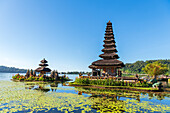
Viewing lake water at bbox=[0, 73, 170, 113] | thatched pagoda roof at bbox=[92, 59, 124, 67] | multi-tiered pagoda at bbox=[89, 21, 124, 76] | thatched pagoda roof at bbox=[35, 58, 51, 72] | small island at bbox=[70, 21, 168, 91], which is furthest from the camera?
thatched pagoda roof at bbox=[35, 58, 51, 72]

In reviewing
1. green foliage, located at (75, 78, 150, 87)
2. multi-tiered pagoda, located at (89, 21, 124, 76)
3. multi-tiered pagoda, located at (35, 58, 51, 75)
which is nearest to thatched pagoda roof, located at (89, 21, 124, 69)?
multi-tiered pagoda, located at (89, 21, 124, 76)

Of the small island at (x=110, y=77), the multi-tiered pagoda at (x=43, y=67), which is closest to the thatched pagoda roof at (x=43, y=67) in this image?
the multi-tiered pagoda at (x=43, y=67)

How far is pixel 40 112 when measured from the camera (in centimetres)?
1030

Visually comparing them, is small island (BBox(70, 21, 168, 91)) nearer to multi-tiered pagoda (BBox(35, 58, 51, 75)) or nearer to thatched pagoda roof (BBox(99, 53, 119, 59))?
thatched pagoda roof (BBox(99, 53, 119, 59))

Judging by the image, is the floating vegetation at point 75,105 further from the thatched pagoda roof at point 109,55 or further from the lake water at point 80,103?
the thatched pagoda roof at point 109,55

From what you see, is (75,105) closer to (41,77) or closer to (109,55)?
(109,55)

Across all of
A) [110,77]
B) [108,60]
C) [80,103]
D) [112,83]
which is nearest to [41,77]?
[108,60]

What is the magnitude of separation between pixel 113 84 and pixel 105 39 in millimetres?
18335

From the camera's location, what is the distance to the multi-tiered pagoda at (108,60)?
114 ft

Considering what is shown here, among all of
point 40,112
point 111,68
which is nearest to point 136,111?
point 40,112

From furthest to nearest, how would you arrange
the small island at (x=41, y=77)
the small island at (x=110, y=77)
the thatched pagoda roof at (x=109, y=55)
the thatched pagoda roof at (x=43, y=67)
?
the thatched pagoda roof at (x=43, y=67)
the small island at (x=41, y=77)
the thatched pagoda roof at (x=109, y=55)
the small island at (x=110, y=77)

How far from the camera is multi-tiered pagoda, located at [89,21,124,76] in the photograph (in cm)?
3466

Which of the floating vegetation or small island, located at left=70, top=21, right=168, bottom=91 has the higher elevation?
small island, located at left=70, top=21, right=168, bottom=91

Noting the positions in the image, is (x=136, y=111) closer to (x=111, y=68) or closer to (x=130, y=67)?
(x=111, y=68)
